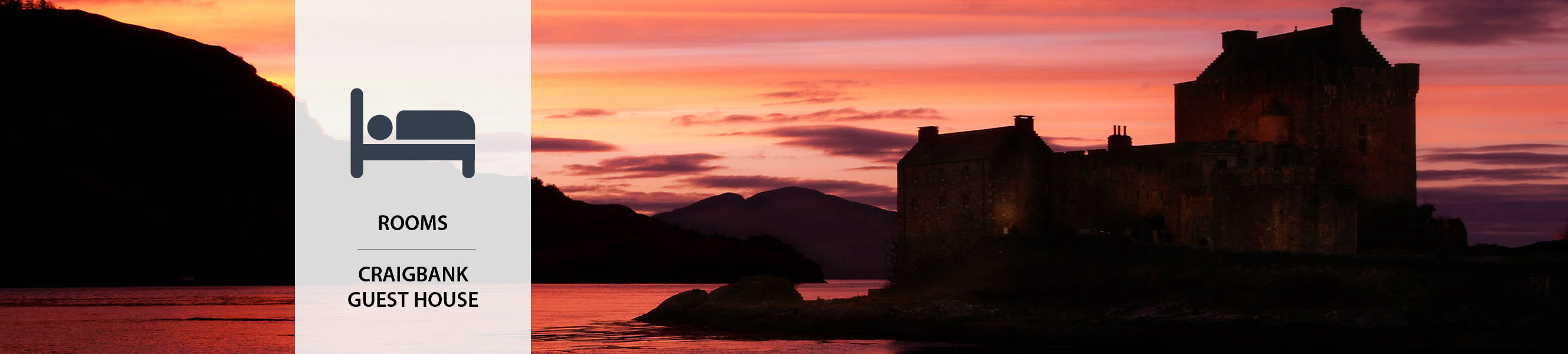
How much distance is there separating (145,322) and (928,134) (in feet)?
163

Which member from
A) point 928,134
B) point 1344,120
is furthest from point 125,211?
point 1344,120

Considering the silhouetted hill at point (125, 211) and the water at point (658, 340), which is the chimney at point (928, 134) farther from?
the silhouetted hill at point (125, 211)

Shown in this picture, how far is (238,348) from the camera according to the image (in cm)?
6650

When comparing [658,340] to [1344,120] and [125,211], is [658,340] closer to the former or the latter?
[1344,120]

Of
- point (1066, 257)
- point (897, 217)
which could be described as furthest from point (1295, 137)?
point (897, 217)

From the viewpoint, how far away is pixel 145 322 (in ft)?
299

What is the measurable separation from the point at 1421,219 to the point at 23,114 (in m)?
178

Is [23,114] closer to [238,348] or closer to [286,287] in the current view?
[286,287]

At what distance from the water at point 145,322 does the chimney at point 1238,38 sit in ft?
154

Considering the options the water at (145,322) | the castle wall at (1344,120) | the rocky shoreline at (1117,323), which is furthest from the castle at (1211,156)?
the water at (145,322)

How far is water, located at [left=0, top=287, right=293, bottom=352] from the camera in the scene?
227ft

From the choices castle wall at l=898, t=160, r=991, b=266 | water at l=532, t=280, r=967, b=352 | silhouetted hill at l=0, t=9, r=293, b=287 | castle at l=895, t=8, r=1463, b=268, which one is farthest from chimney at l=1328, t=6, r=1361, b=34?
silhouetted hill at l=0, t=9, r=293, b=287

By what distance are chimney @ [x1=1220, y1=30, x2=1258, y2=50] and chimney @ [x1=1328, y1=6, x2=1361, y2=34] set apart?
4.73 m

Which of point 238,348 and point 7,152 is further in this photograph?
point 7,152
